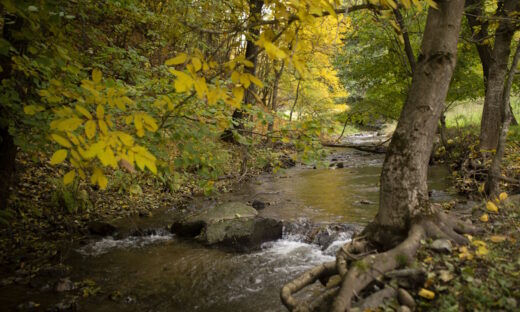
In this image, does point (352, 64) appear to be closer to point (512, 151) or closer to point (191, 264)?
point (512, 151)

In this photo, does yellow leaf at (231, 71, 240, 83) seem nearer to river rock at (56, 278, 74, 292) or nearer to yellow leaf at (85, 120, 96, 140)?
yellow leaf at (85, 120, 96, 140)

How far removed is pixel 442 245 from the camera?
3414 mm

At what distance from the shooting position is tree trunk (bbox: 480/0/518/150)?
8.00 meters

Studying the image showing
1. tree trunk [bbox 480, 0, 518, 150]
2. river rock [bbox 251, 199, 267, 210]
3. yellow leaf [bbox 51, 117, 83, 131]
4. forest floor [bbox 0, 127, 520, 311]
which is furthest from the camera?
river rock [bbox 251, 199, 267, 210]

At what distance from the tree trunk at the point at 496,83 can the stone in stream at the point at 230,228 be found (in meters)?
5.73

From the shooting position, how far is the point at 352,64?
12727 millimetres

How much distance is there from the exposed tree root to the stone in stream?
3.68 m

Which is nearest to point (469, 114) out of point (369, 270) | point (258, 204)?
point (258, 204)

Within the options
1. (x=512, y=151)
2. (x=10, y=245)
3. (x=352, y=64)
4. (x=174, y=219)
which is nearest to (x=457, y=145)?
(x=512, y=151)

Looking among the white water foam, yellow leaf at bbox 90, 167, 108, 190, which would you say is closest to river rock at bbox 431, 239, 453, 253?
yellow leaf at bbox 90, 167, 108, 190

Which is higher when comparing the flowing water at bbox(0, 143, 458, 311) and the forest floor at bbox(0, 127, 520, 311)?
the forest floor at bbox(0, 127, 520, 311)

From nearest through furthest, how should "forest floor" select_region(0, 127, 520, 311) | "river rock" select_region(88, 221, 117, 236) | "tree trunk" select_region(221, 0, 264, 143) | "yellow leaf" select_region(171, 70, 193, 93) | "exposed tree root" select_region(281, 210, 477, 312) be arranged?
"yellow leaf" select_region(171, 70, 193, 93) → "forest floor" select_region(0, 127, 520, 311) → "exposed tree root" select_region(281, 210, 477, 312) → "tree trunk" select_region(221, 0, 264, 143) → "river rock" select_region(88, 221, 117, 236)

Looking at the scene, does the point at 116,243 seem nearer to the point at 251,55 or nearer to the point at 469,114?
the point at 251,55

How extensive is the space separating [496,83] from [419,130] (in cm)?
640
